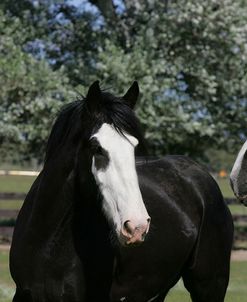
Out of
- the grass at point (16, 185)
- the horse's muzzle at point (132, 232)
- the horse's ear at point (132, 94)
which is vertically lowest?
the grass at point (16, 185)

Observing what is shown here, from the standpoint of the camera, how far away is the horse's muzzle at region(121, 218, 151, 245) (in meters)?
3.86

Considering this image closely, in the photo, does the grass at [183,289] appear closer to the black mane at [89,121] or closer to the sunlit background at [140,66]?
the black mane at [89,121]

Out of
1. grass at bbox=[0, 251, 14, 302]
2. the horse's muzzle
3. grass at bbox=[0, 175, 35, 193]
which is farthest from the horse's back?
grass at bbox=[0, 175, 35, 193]

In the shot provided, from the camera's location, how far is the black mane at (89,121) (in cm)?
427

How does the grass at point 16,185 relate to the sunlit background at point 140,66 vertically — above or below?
below

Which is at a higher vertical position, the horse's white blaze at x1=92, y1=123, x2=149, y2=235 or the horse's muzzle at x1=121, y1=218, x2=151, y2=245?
the horse's white blaze at x1=92, y1=123, x2=149, y2=235

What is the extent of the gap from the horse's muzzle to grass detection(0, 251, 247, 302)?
4.84 m

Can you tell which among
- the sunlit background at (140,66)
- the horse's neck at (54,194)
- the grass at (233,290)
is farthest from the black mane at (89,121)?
the sunlit background at (140,66)

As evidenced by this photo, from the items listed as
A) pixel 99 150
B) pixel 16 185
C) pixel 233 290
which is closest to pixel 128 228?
pixel 99 150

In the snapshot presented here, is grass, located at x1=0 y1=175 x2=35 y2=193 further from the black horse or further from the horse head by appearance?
the horse head

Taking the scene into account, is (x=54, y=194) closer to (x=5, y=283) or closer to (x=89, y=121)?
(x=89, y=121)

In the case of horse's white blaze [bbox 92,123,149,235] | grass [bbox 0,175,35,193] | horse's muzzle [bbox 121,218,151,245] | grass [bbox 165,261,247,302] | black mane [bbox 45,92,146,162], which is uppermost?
black mane [bbox 45,92,146,162]

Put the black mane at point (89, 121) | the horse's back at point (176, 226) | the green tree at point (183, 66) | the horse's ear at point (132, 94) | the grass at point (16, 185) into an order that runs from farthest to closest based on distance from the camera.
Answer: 1. the grass at point (16, 185)
2. the green tree at point (183, 66)
3. the horse's back at point (176, 226)
4. the horse's ear at point (132, 94)
5. the black mane at point (89, 121)

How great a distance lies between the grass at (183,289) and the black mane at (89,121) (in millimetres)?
4307
